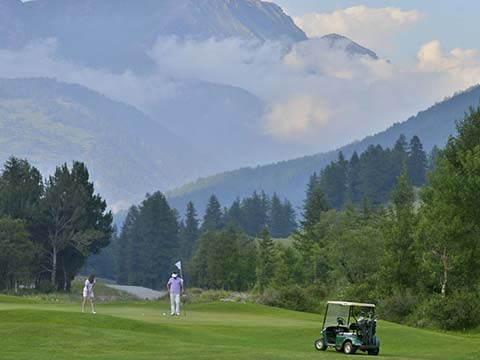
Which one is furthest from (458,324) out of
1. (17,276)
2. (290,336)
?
(17,276)

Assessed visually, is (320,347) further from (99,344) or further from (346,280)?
(346,280)

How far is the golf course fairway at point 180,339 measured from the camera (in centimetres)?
2986

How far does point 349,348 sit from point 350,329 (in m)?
0.82

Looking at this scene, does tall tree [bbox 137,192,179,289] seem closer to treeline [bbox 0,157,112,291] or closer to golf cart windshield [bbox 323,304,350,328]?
treeline [bbox 0,157,112,291]

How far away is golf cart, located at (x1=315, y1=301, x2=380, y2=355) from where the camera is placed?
32.8 m

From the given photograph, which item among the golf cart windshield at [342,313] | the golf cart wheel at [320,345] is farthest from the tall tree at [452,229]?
the golf cart wheel at [320,345]

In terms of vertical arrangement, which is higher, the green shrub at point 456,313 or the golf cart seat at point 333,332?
the green shrub at point 456,313

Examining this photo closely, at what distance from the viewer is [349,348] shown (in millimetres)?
32844

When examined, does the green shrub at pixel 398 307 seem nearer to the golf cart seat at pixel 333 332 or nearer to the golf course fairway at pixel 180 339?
the golf course fairway at pixel 180 339

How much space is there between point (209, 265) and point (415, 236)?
3118 inches

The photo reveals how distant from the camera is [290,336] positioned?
38.9 metres

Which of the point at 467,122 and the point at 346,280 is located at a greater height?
the point at 467,122

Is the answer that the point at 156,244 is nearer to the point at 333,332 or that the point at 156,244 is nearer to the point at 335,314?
the point at 335,314

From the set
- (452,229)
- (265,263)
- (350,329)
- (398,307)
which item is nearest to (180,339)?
(350,329)
